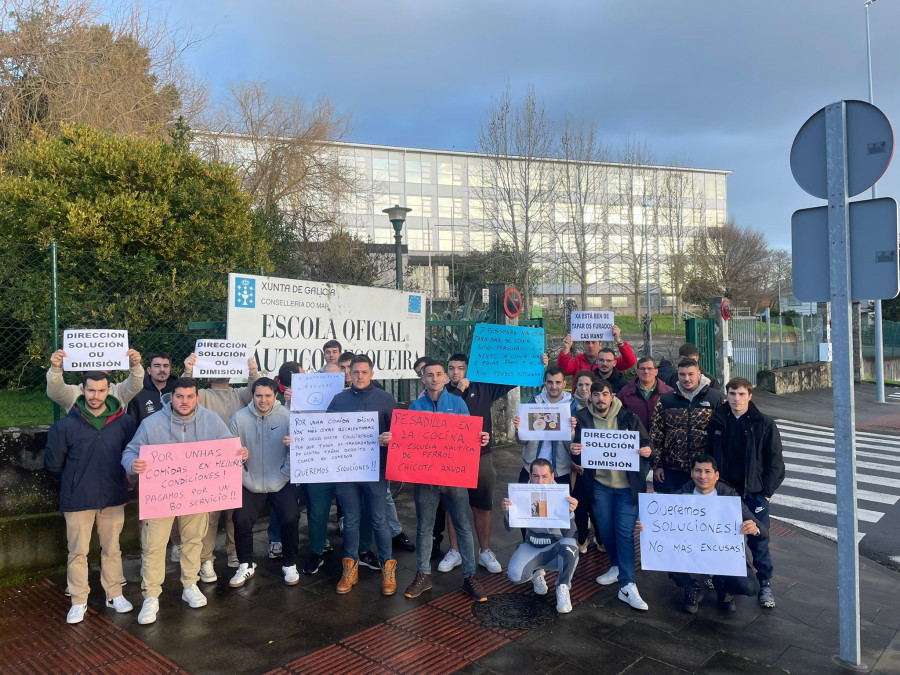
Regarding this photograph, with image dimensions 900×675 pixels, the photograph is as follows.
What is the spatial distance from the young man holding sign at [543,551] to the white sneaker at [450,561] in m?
0.78

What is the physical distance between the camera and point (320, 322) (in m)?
7.55

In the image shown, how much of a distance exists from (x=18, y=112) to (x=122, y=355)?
9.37 meters

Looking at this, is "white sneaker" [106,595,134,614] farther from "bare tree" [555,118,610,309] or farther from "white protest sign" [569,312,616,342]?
"bare tree" [555,118,610,309]

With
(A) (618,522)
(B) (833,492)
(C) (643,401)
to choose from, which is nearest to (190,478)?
(A) (618,522)

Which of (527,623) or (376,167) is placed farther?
(376,167)

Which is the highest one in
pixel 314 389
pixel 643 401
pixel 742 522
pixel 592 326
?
pixel 592 326

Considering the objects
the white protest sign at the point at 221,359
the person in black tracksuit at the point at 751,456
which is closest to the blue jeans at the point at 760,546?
the person in black tracksuit at the point at 751,456

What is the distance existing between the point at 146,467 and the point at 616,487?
3.70 metres

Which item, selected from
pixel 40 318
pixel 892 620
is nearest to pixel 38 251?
pixel 40 318

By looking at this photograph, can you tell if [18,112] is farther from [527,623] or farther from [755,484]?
[755,484]

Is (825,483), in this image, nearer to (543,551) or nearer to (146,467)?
(543,551)

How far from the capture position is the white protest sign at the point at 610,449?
510cm

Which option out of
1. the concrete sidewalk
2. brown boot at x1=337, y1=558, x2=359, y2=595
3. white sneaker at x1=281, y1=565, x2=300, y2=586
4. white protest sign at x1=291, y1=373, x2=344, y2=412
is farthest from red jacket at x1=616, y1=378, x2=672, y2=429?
white sneaker at x1=281, y1=565, x2=300, y2=586

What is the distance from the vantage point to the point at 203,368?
19.2 feet
